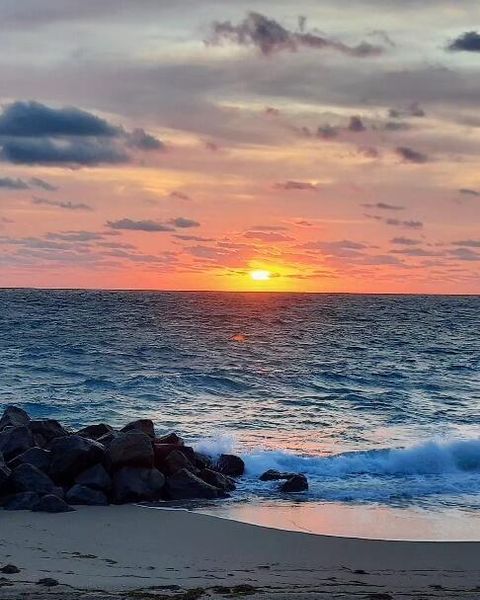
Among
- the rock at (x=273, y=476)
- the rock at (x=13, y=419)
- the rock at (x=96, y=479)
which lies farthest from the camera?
the rock at (x=13, y=419)

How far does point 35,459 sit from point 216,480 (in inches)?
137

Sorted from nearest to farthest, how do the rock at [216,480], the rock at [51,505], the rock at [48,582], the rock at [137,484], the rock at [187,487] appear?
the rock at [48,582], the rock at [51,505], the rock at [137,484], the rock at [187,487], the rock at [216,480]

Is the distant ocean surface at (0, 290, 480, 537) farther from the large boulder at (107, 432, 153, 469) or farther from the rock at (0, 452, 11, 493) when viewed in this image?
the rock at (0, 452, 11, 493)

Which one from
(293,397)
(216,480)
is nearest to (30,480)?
(216,480)

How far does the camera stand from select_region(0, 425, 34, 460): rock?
1770 centimetres

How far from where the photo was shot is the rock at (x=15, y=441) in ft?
58.1

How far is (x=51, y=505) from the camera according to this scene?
585 inches

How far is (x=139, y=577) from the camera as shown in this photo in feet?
36.2

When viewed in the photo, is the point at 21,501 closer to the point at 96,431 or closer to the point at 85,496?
the point at 85,496

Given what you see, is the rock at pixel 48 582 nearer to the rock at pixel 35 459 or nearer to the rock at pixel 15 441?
the rock at pixel 35 459

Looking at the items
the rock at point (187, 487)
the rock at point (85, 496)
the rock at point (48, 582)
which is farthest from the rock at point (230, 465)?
the rock at point (48, 582)

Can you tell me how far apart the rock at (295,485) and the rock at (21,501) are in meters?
4.90

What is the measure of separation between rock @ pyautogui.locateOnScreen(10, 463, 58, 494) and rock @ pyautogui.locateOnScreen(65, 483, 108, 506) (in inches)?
12.1

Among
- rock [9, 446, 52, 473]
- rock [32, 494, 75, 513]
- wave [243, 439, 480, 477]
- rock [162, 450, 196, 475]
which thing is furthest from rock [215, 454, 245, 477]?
rock [32, 494, 75, 513]
